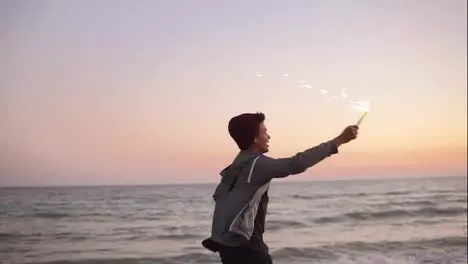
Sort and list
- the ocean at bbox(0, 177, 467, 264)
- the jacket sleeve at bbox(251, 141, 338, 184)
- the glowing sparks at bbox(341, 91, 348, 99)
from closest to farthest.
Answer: the jacket sleeve at bbox(251, 141, 338, 184)
the ocean at bbox(0, 177, 467, 264)
the glowing sparks at bbox(341, 91, 348, 99)

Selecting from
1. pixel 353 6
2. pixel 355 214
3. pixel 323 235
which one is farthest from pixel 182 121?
pixel 355 214

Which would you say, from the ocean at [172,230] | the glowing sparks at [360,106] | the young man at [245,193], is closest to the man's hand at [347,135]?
the young man at [245,193]

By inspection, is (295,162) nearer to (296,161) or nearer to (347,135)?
(296,161)

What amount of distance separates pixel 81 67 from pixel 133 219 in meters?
1.79

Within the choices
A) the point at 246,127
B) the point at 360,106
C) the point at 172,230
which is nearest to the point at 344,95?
the point at 360,106

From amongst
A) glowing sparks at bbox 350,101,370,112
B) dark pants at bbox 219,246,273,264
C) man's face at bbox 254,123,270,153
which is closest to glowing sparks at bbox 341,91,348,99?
glowing sparks at bbox 350,101,370,112

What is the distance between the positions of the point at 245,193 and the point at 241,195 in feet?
0.04

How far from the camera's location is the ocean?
341 cm

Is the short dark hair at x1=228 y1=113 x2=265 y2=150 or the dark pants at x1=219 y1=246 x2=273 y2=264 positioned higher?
the short dark hair at x1=228 y1=113 x2=265 y2=150

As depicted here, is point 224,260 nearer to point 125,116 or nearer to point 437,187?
point 125,116

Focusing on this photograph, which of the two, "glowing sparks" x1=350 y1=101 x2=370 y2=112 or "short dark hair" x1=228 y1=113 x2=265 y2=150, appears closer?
"short dark hair" x1=228 y1=113 x2=265 y2=150

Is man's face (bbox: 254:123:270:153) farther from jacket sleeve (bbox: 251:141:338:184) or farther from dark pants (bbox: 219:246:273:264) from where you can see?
dark pants (bbox: 219:246:273:264)

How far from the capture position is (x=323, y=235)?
511cm

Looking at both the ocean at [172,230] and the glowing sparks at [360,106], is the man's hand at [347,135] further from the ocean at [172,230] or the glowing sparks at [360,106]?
the ocean at [172,230]
